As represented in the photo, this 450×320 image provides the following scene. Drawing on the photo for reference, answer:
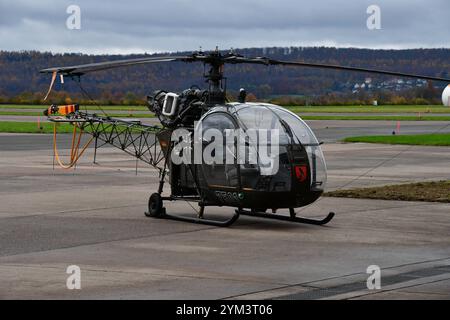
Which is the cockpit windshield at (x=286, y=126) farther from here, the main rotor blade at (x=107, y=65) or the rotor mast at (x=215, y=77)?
the main rotor blade at (x=107, y=65)

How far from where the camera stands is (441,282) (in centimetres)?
1284

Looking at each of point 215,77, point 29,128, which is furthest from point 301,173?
point 29,128

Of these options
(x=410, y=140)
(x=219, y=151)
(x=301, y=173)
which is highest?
(x=219, y=151)

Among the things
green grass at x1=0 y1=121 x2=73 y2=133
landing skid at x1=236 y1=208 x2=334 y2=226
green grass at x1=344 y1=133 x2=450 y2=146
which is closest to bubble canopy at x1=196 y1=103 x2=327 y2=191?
landing skid at x1=236 y1=208 x2=334 y2=226

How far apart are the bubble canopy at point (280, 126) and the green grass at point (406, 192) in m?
5.11

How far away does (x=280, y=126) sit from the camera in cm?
1773

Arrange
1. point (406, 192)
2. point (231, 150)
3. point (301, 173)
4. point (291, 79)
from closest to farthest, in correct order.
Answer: point (301, 173), point (231, 150), point (406, 192), point (291, 79)

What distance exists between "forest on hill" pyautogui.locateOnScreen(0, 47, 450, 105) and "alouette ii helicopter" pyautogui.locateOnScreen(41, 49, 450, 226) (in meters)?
54.1

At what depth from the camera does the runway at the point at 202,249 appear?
12352mm

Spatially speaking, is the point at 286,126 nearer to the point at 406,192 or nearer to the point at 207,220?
the point at 207,220

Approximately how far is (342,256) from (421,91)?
119m

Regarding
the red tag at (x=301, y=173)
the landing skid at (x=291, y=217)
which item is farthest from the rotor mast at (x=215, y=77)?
the red tag at (x=301, y=173)

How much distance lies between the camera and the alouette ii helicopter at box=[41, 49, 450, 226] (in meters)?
17.4

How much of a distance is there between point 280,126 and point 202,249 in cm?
319
